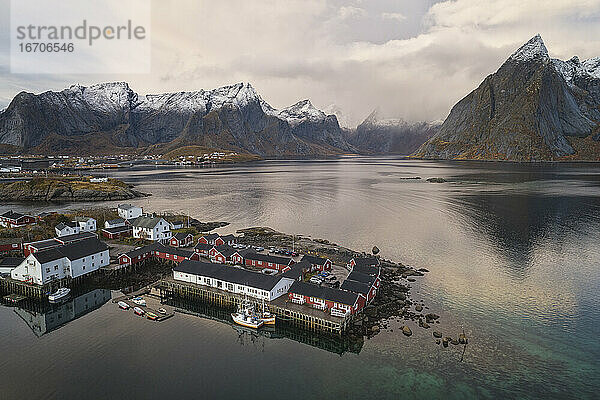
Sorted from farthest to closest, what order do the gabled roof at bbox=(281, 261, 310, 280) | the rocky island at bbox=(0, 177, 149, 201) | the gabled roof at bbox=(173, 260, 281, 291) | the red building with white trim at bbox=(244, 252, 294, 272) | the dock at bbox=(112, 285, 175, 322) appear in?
the rocky island at bbox=(0, 177, 149, 201), the red building with white trim at bbox=(244, 252, 294, 272), the gabled roof at bbox=(281, 261, 310, 280), the gabled roof at bbox=(173, 260, 281, 291), the dock at bbox=(112, 285, 175, 322)

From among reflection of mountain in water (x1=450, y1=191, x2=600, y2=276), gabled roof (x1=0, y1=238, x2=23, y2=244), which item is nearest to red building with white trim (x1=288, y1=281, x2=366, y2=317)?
reflection of mountain in water (x1=450, y1=191, x2=600, y2=276)

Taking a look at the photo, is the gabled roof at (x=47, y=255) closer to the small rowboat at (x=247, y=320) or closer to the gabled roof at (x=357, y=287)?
the small rowboat at (x=247, y=320)

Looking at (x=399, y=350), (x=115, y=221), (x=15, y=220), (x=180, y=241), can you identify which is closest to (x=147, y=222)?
(x=180, y=241)

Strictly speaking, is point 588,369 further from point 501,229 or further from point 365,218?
point 365,218

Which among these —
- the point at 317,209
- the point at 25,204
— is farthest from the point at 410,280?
the point at 25,204

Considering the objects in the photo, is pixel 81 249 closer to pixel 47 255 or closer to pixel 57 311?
pixel 47 255

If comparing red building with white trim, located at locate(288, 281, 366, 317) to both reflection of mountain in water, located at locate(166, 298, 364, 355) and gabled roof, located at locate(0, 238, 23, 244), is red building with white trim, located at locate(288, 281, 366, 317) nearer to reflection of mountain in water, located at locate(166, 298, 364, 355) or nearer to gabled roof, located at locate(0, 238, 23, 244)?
reflection of mountain in water, located at locate(166, 298, 364, 355)
